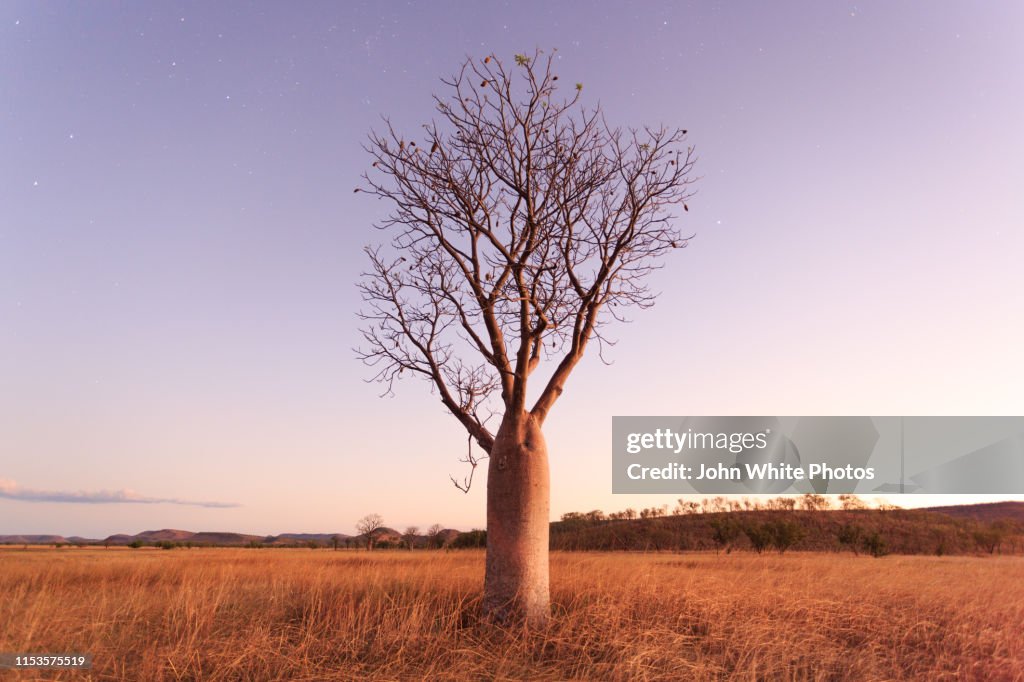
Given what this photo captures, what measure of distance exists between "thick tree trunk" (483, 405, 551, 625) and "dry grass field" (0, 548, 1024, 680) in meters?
0.29

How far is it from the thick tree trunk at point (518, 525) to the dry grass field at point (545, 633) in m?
0.29

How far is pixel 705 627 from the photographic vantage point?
740cm

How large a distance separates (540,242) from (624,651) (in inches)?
162

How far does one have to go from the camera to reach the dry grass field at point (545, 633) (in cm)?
577

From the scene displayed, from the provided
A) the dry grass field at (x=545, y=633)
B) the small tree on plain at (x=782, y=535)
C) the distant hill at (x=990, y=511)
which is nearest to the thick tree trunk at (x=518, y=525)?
the dry grass field at (x=545, y=633)

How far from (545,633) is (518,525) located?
39.7 inches

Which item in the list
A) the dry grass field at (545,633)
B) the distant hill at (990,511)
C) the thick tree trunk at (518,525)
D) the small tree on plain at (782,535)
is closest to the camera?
the dry grass field at (545,633)

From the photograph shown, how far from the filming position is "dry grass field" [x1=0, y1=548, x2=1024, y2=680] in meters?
5.77

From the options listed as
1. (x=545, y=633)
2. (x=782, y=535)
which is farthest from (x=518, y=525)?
(x=782, y=535)

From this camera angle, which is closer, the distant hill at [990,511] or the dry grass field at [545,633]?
the dry grass field at [545,633]

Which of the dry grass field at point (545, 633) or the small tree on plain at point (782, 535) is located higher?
the dry grass field at point (545, 633)

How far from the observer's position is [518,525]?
7.17 m

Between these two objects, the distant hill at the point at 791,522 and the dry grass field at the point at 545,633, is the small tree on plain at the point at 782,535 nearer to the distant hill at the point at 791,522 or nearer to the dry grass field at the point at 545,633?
the distant hill at the point at 791,522

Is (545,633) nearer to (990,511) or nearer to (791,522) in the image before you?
(791,522)
